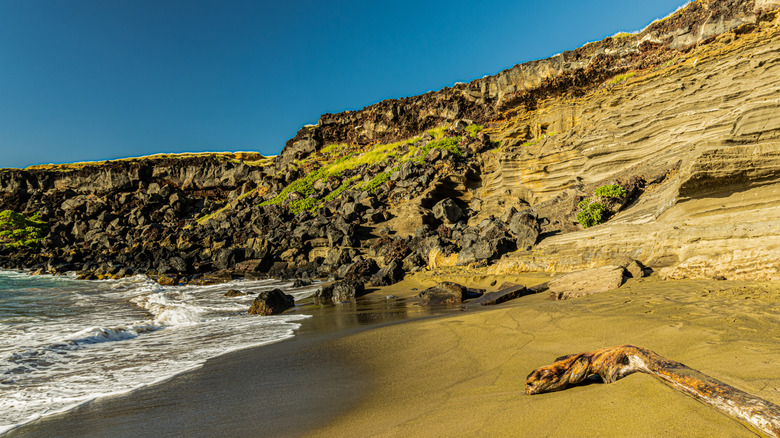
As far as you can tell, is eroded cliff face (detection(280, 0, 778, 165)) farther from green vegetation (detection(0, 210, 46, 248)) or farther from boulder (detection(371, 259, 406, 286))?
green vegetation (detection(0, 210, 46, 248))

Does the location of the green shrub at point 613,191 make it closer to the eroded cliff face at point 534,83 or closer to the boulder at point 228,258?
the eroded cliff face at point 534,83

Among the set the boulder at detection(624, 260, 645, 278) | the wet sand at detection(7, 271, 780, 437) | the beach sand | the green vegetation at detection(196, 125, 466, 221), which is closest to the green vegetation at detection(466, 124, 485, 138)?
the green vegetation at detection(196, 125, 466, 221)

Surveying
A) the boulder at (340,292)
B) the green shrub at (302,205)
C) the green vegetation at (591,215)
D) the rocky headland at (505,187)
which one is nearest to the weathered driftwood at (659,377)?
the rocky headland at (505,187)

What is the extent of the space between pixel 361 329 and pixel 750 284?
7.76m

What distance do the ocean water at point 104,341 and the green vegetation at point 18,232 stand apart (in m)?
40.9

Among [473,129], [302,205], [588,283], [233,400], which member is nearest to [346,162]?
[302,205]

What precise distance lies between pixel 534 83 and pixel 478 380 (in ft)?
150

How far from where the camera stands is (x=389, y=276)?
17188 mm

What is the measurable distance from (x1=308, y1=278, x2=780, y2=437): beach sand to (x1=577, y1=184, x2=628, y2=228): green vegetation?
23.7ft

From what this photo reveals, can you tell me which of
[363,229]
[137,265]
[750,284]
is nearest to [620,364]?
[750,284]

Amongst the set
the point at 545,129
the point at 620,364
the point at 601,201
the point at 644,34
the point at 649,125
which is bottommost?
the point at 620,364

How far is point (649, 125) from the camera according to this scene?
1802 centimetres

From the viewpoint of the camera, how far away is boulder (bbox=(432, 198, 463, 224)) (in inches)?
1072

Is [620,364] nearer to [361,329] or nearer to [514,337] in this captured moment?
[514,337]
